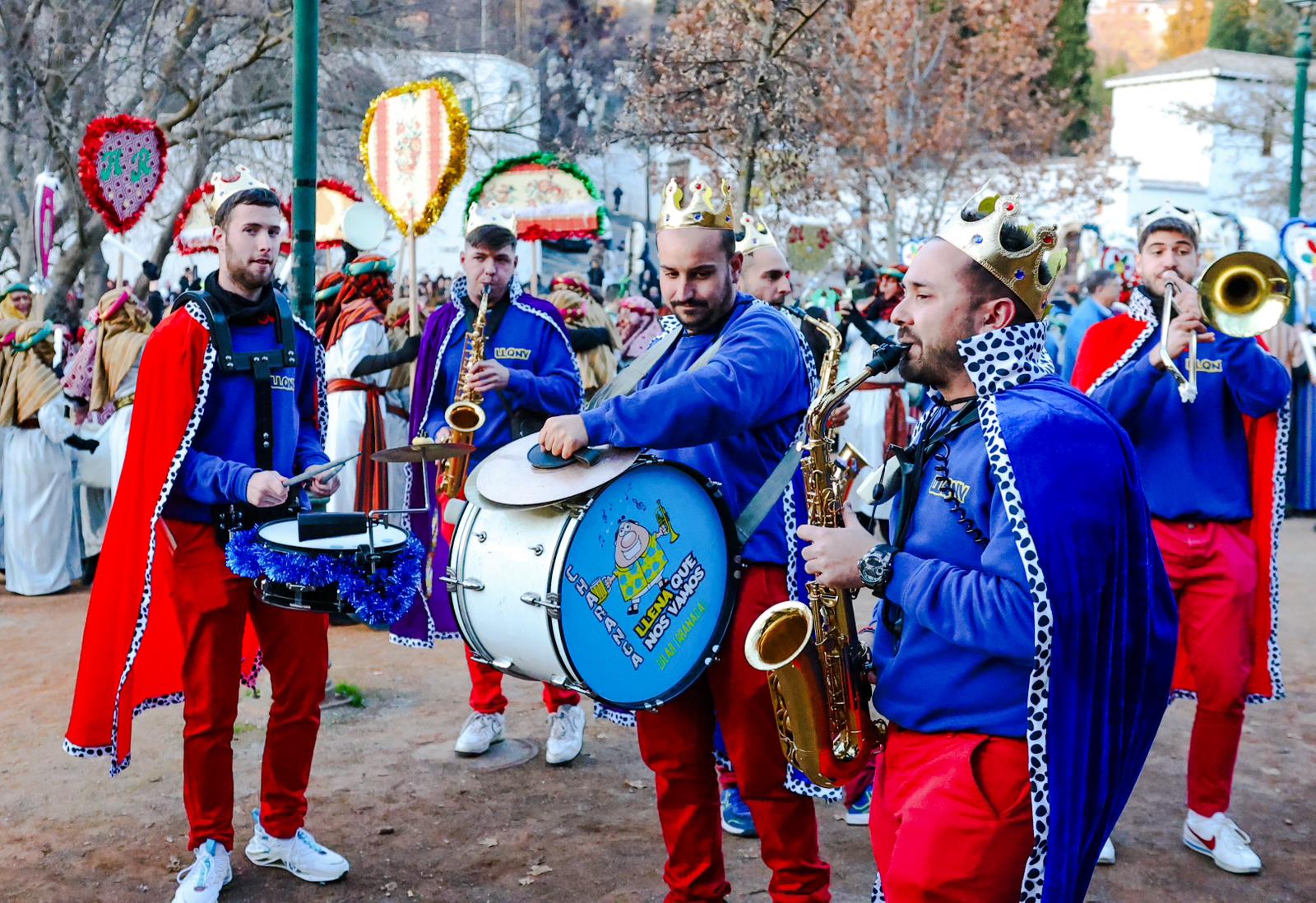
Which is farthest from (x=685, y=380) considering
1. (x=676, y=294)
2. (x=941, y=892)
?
(x=941, y=892)

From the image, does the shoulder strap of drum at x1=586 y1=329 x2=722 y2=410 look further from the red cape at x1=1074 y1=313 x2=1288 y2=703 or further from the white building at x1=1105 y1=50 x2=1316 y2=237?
the white building at x1=1105 y1=50 x2=1316 y2=237

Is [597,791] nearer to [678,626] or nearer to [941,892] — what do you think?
[678,626]

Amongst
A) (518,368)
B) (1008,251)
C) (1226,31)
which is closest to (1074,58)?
(1226,31)

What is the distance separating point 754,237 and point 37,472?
677cm

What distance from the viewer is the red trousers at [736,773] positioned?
3787 mm

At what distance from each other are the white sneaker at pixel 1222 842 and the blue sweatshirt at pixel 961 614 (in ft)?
8.97

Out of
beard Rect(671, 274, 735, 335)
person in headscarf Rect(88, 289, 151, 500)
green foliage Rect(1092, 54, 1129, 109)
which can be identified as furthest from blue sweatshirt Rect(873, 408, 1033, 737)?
green foliage Rect(1092, 54, 1129, 109)

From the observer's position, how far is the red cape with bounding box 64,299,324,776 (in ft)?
13.9

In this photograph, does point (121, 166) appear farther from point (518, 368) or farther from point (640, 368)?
point (640, 368)

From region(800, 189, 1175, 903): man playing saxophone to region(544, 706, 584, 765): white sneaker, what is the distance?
10.6 ft

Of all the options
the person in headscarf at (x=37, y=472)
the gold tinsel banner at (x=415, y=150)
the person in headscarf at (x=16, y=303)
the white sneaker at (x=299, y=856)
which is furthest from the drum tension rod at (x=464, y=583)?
the person in headscarf at (x=16, y=303)

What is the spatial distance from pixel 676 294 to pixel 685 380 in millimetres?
445

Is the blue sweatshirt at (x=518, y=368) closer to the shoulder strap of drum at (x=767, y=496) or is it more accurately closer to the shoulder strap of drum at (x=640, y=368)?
the shoulder strap of drum at (x=640, y=368)

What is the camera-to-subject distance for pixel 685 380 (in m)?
3.53
